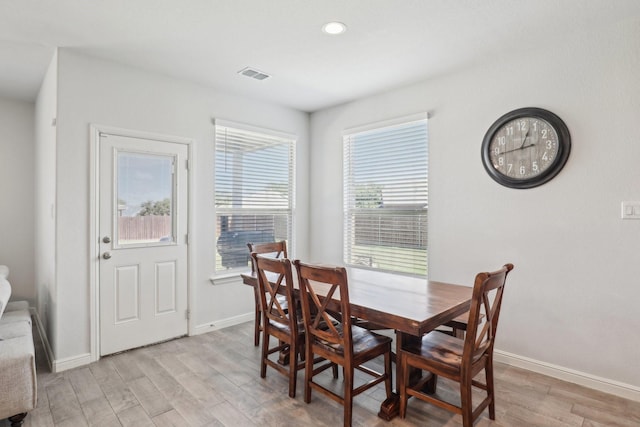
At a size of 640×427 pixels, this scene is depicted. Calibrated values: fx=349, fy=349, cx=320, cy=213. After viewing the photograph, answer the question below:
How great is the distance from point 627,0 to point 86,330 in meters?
4.65

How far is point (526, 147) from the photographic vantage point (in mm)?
2863

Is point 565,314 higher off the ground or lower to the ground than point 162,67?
lower

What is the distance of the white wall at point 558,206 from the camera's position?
247 cm

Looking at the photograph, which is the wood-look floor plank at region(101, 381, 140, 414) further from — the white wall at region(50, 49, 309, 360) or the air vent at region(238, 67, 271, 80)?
the air vent at region(238, 67, 271, 80)

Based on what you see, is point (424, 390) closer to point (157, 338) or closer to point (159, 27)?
point (157, 338)

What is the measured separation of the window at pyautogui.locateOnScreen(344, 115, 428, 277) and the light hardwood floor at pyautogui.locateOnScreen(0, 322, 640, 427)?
1.44m

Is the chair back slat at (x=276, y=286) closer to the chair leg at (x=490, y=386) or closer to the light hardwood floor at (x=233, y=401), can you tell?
the light hardwood floor at (x=233, y=401)

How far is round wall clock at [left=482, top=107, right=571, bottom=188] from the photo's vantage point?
272cm

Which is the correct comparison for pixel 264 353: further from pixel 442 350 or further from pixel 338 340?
pixel 442 350

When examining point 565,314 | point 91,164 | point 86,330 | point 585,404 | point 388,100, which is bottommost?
point 585,404

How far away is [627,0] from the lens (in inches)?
87.4

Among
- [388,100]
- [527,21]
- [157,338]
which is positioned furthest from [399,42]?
[157,338]

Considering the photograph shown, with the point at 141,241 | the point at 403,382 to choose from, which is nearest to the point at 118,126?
the point at 141,241

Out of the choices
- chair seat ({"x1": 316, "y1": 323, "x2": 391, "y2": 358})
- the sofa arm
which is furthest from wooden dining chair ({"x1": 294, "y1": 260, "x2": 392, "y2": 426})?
the sofa arm
